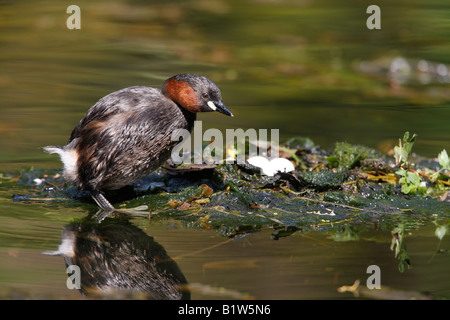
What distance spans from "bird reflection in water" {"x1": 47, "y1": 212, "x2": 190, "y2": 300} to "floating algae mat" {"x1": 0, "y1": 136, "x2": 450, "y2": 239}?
0.46 meters

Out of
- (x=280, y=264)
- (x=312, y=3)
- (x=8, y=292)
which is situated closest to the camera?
(x=8, y=292)

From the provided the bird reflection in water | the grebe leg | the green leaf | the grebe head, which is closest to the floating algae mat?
the grebe leg

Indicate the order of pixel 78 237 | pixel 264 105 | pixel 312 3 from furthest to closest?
pixel 312 3
pixel 264 105
pixel 78 237

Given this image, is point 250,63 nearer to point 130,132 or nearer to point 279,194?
point 279,194

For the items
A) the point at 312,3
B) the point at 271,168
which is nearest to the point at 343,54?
the point at 312,3

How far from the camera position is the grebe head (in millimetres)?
5312

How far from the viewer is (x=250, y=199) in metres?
5.22

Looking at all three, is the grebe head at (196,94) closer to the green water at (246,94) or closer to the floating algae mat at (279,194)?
the floating algae mat at (279,194)

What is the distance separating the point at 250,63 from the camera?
11195 mm

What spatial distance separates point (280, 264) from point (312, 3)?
10625 millimetres

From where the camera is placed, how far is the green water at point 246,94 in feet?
13.1

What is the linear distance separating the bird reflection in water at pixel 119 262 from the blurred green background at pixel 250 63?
6.57 ft

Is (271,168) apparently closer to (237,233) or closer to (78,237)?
(237,233)

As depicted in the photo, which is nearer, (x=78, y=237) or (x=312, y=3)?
(x=78, y=237)
